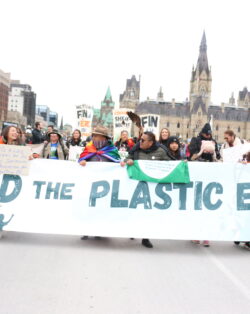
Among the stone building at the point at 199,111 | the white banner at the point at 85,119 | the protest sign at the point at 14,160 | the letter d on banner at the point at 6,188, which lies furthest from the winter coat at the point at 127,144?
the stone building at the point at 199,111

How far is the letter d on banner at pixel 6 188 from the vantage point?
6656mm

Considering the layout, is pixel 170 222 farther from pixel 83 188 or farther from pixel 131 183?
pixel 83 188

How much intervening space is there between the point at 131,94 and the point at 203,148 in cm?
13633

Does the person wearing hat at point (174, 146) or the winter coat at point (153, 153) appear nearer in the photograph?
the winter coat at point (153, 153)

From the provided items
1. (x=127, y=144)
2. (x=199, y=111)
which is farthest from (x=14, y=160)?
(x=199, y=111)

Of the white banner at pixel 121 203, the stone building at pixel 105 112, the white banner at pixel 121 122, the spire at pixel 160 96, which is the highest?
the spire at pixel 160 96

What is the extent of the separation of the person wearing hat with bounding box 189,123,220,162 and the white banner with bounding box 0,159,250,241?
1.21 meters

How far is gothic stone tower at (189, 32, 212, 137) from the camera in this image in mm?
132625

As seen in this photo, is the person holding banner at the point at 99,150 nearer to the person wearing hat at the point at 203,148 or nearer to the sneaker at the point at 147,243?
the sneaker at the point at 147,243

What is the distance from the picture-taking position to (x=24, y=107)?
161000 millimetres

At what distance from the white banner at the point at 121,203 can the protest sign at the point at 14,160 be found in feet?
0.36

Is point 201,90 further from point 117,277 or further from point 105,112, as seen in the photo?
point 117,277

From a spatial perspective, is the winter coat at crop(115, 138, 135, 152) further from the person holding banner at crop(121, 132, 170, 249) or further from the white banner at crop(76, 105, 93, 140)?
the white banner at crop(76, 105, 93, 140)

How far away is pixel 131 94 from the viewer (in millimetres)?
142750
